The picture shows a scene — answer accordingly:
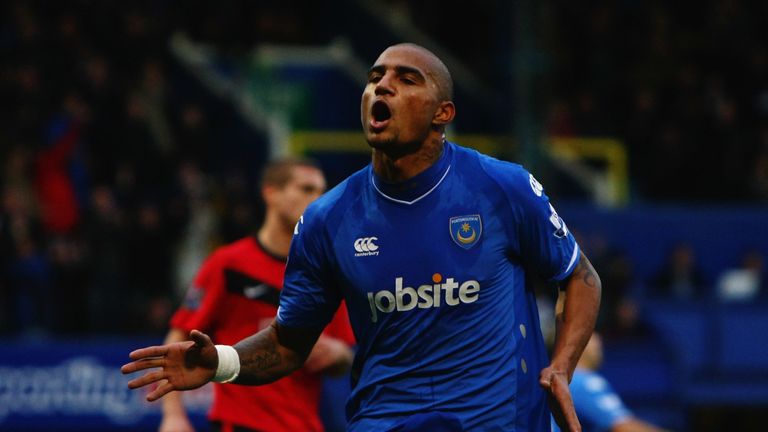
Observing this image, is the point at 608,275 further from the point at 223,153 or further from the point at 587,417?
the point at 587,417

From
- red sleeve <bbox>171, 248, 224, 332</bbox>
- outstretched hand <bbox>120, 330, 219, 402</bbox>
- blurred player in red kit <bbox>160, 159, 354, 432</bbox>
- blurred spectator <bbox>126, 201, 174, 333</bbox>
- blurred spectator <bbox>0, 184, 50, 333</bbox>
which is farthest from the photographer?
blurred spectator <bbox>126, 201, 174, 333</bbox>

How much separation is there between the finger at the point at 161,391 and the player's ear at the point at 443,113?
1.17m

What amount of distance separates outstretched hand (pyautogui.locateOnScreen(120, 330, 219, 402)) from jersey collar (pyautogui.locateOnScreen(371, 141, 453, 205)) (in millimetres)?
747

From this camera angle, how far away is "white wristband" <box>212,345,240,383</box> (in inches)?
184

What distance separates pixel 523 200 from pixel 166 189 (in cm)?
1059

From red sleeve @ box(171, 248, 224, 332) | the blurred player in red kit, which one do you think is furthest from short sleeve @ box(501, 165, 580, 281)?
red sleeve @ box(171, 248, 224, 332)

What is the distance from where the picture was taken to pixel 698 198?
17.4 m

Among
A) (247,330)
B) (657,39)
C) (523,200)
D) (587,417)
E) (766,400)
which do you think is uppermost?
(657,39)

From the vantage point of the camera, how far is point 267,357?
15.9 ft

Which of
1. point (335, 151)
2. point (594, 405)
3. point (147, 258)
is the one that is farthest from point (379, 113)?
point (335, 151)

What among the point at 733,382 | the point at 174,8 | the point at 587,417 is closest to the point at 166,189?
the point at 174,8

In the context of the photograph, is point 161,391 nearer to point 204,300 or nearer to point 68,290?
point 204,300

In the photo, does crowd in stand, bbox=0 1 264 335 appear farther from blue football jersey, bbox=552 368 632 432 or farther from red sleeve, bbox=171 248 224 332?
blue football jersey, bbox=552 368 632 432

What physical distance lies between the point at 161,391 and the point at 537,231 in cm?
128
